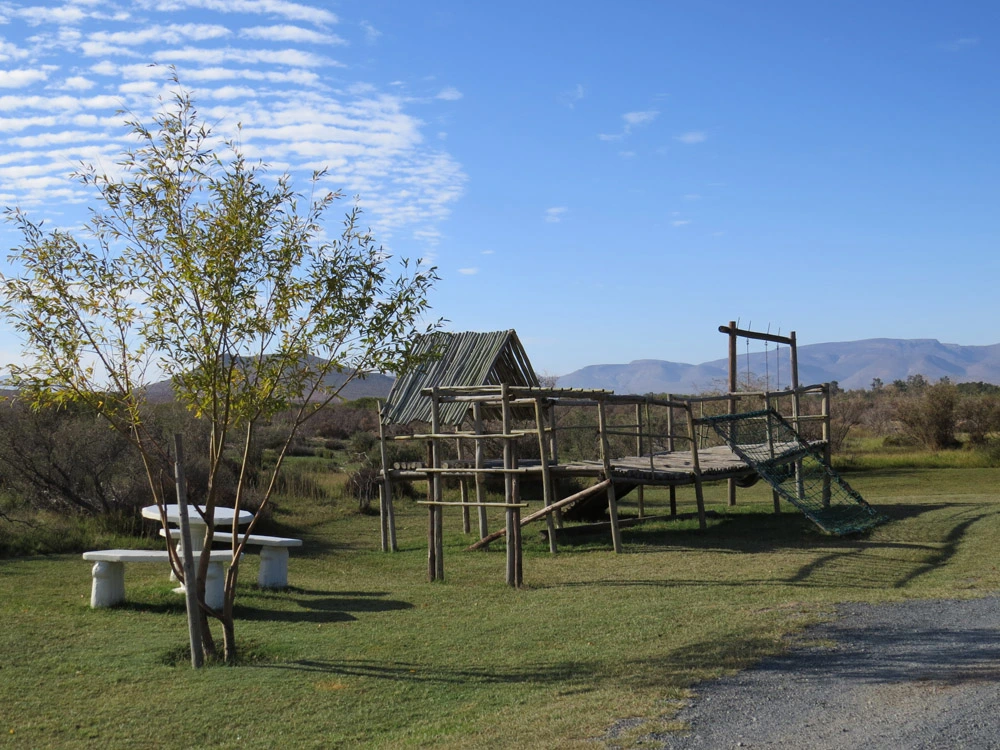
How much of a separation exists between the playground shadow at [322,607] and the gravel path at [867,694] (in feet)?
13.5

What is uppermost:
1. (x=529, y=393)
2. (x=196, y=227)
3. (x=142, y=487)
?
(x=196, y=227)

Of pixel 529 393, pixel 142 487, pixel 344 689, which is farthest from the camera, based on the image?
pixel 142 487

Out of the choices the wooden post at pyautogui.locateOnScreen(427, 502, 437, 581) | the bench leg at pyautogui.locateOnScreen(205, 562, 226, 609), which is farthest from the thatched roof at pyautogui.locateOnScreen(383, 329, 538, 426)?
the bench leg at pyautogui.locateOnScreen(205, 562, 226, 609)

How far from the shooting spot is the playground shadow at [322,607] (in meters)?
9.28

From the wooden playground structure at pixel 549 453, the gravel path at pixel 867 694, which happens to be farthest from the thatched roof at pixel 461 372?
the gravel path at pixel 867 694

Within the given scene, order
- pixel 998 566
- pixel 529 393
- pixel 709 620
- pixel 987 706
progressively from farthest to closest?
1. pixel 529 393
2. pixel 998 566
3. pixel 709 620
4. pixel 987 706

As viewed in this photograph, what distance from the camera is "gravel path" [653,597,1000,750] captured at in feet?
16.7

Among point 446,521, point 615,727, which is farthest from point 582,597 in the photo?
point 446,521

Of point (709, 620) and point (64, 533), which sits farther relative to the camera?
point (64, 533)

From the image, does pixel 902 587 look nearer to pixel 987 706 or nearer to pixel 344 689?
pixel 987 706

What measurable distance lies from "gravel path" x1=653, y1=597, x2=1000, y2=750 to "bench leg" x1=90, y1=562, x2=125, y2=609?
583 cm

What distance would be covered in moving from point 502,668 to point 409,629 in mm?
1668

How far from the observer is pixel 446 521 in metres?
19.1

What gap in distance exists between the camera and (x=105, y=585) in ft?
31.0
